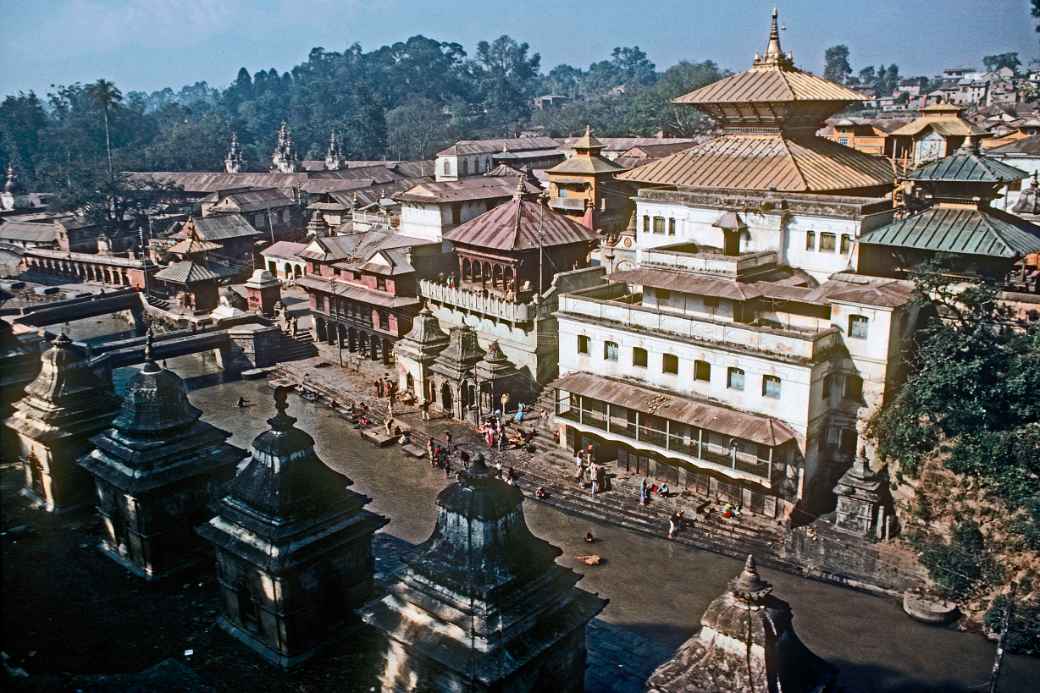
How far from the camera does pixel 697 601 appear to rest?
28719mm

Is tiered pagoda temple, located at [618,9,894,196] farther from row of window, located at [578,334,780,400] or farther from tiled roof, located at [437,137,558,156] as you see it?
tiled roof, located at [437,137,558,156]

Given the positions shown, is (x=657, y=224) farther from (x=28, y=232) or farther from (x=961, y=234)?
(x=28, y=232)

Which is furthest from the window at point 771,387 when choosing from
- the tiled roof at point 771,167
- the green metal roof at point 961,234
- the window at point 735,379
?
the tiled roof at point 771,167

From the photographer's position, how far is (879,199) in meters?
39.3

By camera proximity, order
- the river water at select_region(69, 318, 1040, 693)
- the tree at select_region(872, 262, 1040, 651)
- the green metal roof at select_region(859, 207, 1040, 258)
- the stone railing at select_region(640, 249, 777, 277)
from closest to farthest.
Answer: the river water at select_region(69, 318, 1040, 693)
the tree at select_region(872, 262, 1040, 651)
the green metal roof at select_region(859, 207, 1040, 258)
the stone railing at select_region(640, 249, 777, 277)

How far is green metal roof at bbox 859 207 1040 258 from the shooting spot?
35062 millimetres

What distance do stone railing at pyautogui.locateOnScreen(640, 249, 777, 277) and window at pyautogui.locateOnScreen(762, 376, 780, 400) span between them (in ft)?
19.9

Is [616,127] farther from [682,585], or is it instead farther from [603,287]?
[682,585]

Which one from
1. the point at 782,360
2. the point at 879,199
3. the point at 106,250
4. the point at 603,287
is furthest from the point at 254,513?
the point at 106,250

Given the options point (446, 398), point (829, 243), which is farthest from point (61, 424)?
point (829, 243)

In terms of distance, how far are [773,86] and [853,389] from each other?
17244 millimetres

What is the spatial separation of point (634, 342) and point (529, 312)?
914cm

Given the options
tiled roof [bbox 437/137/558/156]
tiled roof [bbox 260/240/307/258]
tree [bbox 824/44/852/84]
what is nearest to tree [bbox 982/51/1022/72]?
tree [bbox 824/44/852/84]

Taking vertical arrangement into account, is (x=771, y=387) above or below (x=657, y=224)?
below
